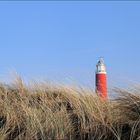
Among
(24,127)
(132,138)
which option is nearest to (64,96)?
(24,127)

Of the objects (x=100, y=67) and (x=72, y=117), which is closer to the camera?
(x=72, y=117)

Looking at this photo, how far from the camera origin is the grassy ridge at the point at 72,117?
6.86 meters

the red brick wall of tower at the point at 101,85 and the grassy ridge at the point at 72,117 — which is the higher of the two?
the red brick wall of tower at the point at 101,85

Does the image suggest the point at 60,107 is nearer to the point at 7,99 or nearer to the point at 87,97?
the point at 87,97

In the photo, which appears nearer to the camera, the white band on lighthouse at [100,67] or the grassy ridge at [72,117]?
the grassy ridge at [72,117]

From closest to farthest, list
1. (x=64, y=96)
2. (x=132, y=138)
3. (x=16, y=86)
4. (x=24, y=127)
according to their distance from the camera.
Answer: (x=132, y=138)
(x=24, y=127)
(x=64, y=96)
(x=16, y=86)

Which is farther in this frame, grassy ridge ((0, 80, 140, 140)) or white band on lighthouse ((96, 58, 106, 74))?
white band on lighthouse ((96, 58, 106, 74))

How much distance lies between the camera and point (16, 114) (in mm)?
7781

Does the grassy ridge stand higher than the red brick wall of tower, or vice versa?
the red brick wall of tower

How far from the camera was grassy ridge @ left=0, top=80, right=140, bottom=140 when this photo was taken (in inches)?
270

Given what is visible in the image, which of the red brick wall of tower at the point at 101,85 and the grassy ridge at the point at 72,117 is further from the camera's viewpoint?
the red brick wall of tower at the point at 101,85

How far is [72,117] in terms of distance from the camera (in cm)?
739

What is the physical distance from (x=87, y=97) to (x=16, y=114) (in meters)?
1.08

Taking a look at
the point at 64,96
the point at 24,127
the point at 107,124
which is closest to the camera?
the point at 107,124
